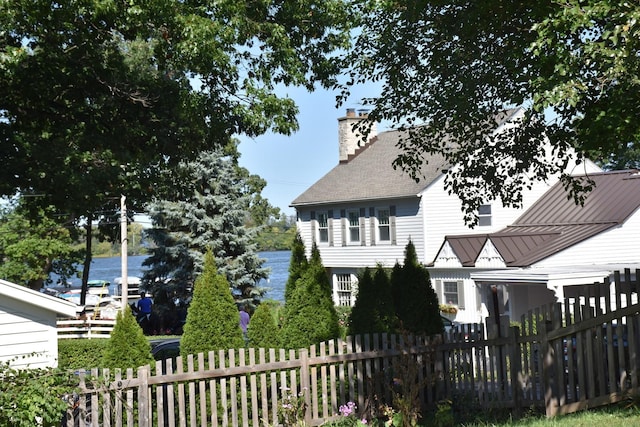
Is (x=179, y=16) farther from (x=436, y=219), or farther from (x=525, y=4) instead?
(x=436, y=219)

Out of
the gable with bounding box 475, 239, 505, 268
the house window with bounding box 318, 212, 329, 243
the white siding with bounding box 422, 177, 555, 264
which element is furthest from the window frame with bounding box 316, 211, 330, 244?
the gable with bounding box 475, 239, 505, 268

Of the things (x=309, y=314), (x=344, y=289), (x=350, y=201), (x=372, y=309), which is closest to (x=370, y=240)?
(x=350, y=201)

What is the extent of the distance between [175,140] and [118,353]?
7.38 meters

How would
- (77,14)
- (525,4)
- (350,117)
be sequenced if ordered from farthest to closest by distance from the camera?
(350,117)
(77,14)
(525,4)

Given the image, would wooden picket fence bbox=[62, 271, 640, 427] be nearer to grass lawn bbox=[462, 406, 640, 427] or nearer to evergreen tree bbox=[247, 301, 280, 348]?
grass lawn bbox=[462, 406, 640, 427]

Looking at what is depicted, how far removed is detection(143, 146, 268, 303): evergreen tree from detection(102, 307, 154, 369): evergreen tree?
25.3m

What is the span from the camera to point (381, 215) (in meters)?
36.6

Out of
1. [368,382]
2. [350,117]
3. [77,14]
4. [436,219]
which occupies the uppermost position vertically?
[350,117]

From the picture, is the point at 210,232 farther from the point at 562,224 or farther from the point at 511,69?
the point at 511,69

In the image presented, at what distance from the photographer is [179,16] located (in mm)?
12914

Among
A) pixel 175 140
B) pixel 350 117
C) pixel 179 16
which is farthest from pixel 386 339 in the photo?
pixel 350 117

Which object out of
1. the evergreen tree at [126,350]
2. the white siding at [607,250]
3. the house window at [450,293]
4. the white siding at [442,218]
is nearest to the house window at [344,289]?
the white siding at [442,218]

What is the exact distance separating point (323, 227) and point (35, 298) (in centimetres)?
2780

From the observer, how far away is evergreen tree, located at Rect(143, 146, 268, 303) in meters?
37.0
